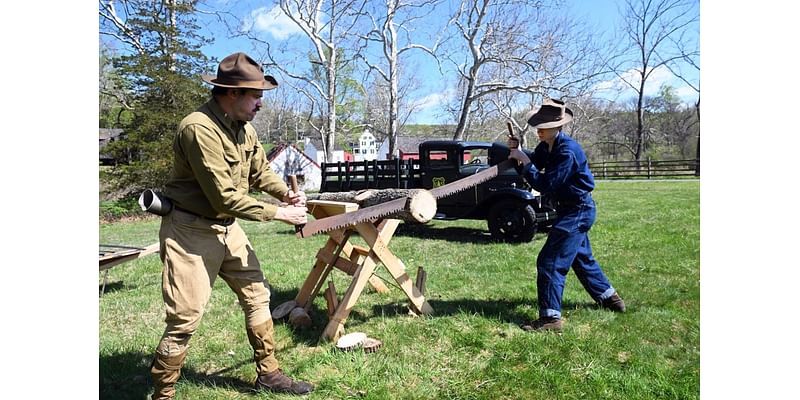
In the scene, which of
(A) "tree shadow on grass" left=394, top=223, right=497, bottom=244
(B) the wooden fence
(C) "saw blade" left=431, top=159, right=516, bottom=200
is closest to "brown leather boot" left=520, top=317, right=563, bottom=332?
(C) "saw blade" left=431, top=159, right=516, bottom=200

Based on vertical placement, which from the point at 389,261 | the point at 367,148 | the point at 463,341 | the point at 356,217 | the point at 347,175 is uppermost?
the point at 367,148

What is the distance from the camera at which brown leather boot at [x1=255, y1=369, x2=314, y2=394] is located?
3297 millimetres

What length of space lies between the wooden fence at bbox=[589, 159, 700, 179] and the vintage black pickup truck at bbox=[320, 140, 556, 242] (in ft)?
70.8

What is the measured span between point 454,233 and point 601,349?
642cm

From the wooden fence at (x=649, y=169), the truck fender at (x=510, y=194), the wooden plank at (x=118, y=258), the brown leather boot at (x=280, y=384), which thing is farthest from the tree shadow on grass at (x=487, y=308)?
the wooden fence at (x=649, y=169)

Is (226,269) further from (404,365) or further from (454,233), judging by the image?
(454,233)

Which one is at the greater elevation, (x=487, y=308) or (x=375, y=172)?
(x=375, y=172)

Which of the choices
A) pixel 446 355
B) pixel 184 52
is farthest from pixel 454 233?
pixel 184 52

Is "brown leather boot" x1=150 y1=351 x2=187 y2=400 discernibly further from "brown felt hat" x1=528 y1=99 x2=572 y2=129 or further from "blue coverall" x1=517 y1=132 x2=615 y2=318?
"brown felt hat" x1=528 y1=99 x2=572 y2=129

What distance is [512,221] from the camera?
8.62 meters

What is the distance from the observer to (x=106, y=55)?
78.8ft

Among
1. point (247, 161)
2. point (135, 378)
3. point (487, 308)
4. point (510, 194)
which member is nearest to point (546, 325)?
point (487, 308)

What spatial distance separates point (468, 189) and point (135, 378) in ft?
22.5

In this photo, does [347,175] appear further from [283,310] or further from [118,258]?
[283,310]
